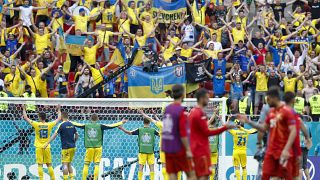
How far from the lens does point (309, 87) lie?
94.4 ft

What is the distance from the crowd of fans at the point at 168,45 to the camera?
93.9 feet

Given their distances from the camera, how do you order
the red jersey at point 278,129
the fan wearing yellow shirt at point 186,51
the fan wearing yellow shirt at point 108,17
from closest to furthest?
the red jersey at point 278,129 → the fan wearing yellow shirt at point 186,51 → the fan wearing yellow shirt at point 108,17

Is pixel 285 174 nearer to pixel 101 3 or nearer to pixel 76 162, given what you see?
pixel 76 162

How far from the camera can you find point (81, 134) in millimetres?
25422

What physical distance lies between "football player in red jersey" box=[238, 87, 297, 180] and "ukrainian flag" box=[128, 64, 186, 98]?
11386 millimetres

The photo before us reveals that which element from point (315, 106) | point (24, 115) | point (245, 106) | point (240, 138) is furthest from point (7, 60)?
point (315, 106)

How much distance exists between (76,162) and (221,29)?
785 centimetres

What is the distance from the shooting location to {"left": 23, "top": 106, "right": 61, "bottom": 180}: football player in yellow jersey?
24.3 metres

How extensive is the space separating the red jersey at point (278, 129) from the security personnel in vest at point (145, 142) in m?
8.09

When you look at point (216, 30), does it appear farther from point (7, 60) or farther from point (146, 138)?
point (146, 138)

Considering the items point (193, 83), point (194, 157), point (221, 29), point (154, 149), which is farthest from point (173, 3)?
point (194, 157)

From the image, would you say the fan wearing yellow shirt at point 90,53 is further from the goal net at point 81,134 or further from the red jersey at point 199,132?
the red jersey at point 199,132

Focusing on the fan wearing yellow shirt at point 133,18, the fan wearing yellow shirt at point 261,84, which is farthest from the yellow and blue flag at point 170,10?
the fan wearing yellow shirt at point 261,84

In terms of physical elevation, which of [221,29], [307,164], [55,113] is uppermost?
[221,29]
